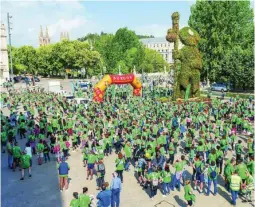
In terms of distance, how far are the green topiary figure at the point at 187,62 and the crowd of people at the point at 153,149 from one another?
21.8ft

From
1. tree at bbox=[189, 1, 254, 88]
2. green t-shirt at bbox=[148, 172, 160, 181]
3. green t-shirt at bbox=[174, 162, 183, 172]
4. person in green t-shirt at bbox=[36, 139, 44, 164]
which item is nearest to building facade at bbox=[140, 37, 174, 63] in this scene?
tree at bbox=[189, 1, 254, 88]

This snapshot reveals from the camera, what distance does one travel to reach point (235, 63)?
4112 cm

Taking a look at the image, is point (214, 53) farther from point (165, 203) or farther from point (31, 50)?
point (31, 50)

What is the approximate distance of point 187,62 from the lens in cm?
3145

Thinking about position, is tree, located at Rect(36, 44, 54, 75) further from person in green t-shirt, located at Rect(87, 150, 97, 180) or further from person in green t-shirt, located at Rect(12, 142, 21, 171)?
person in green t-shirt, located at Rect(87, 150, 97, 180)

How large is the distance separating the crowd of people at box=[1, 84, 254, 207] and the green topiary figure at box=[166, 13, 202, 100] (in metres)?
6.64

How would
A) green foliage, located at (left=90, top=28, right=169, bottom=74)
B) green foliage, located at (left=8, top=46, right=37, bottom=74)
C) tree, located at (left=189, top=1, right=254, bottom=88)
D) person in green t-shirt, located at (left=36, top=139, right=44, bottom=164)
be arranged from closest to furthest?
person in green t-shirt, located at (left=36, top=139, right=44, bottom=164)
tree, located at (left=189, top=1, right=254, bottom=88)
green foliage, located at (left=90, top=28, right=169, bottom=74)
green foliage, located at (left=8, top=46, right=37, bottom=74)

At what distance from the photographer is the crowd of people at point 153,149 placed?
1154 cm

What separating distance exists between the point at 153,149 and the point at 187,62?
19065mm

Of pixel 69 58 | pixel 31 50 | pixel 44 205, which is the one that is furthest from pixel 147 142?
pixel 31 50

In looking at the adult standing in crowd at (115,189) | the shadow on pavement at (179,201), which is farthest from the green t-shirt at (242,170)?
the adult standing in crowd at (115,189)

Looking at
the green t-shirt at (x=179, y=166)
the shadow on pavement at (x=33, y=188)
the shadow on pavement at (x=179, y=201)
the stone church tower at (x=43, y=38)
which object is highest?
the stone church tower at (x=43, y=38)

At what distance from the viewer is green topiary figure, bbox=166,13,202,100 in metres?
31.3

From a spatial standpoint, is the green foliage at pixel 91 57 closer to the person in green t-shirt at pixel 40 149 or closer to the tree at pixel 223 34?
the tree at pixel 223 34
